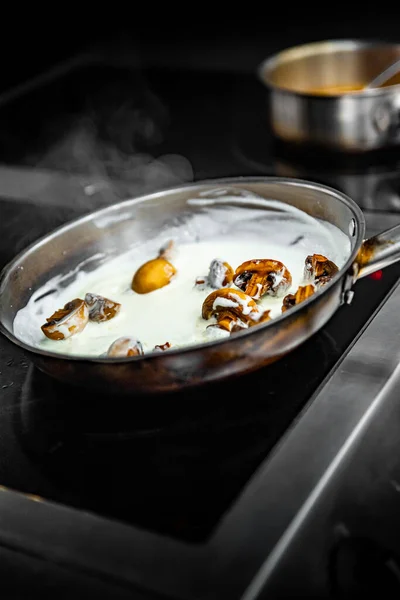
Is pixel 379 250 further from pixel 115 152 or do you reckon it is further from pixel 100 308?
pixel 115 152

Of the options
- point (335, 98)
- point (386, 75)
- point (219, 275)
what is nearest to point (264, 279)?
point (219, 275)

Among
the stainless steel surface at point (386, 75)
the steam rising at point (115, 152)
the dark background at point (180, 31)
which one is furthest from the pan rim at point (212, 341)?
the dark background at point (180, 31)

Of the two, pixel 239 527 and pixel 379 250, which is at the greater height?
pixel 379 250

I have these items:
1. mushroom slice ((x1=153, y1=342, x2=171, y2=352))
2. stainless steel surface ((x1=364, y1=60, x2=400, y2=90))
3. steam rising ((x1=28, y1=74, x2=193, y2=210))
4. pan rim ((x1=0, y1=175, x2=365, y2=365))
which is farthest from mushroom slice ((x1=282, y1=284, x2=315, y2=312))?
stainless steel surface ((x1=364, y1=60, x2=400, y2=90))

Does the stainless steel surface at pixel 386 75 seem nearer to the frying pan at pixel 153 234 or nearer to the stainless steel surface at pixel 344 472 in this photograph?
the frying pan at pixel 153 234

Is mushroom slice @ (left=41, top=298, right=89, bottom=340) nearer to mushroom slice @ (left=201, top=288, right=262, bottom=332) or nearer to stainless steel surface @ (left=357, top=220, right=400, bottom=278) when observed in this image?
mushroom slice @ (left=201, top=288, right=262, bottom=332)
